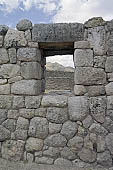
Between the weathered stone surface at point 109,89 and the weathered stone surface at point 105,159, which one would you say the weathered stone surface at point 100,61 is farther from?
the weathered stone surface at point 105,159

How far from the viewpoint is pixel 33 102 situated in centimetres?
303

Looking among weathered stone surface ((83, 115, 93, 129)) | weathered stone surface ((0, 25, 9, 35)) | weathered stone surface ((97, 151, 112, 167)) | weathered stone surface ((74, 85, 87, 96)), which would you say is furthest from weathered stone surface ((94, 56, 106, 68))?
weathered stone surface ((0, 25, 9, 35))

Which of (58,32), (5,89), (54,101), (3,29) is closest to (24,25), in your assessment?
(3,29)

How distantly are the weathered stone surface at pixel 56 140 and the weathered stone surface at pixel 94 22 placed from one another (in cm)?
202

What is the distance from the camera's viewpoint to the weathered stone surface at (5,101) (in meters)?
3.13

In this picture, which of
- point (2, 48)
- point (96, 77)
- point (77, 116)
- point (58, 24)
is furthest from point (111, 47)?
point (2, 48)

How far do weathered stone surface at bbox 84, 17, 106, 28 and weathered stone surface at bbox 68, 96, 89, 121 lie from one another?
1279mm

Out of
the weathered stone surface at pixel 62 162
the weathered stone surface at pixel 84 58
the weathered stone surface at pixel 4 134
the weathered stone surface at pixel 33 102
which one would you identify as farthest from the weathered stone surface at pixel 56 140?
the weathered stone surface at pixel 84 58

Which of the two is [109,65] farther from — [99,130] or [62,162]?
[62,162]

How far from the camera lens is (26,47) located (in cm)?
310

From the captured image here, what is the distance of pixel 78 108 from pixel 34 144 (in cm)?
104

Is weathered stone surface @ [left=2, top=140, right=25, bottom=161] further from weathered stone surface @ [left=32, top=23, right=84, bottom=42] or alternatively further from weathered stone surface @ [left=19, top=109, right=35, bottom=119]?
weathered stone surface @ [left=32, top=23, right=84, bottom=42]

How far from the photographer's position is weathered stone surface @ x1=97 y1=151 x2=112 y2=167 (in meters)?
2.78

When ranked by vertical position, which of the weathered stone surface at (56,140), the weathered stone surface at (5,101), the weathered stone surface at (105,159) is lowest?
the weathered stone surface at (105,159)
